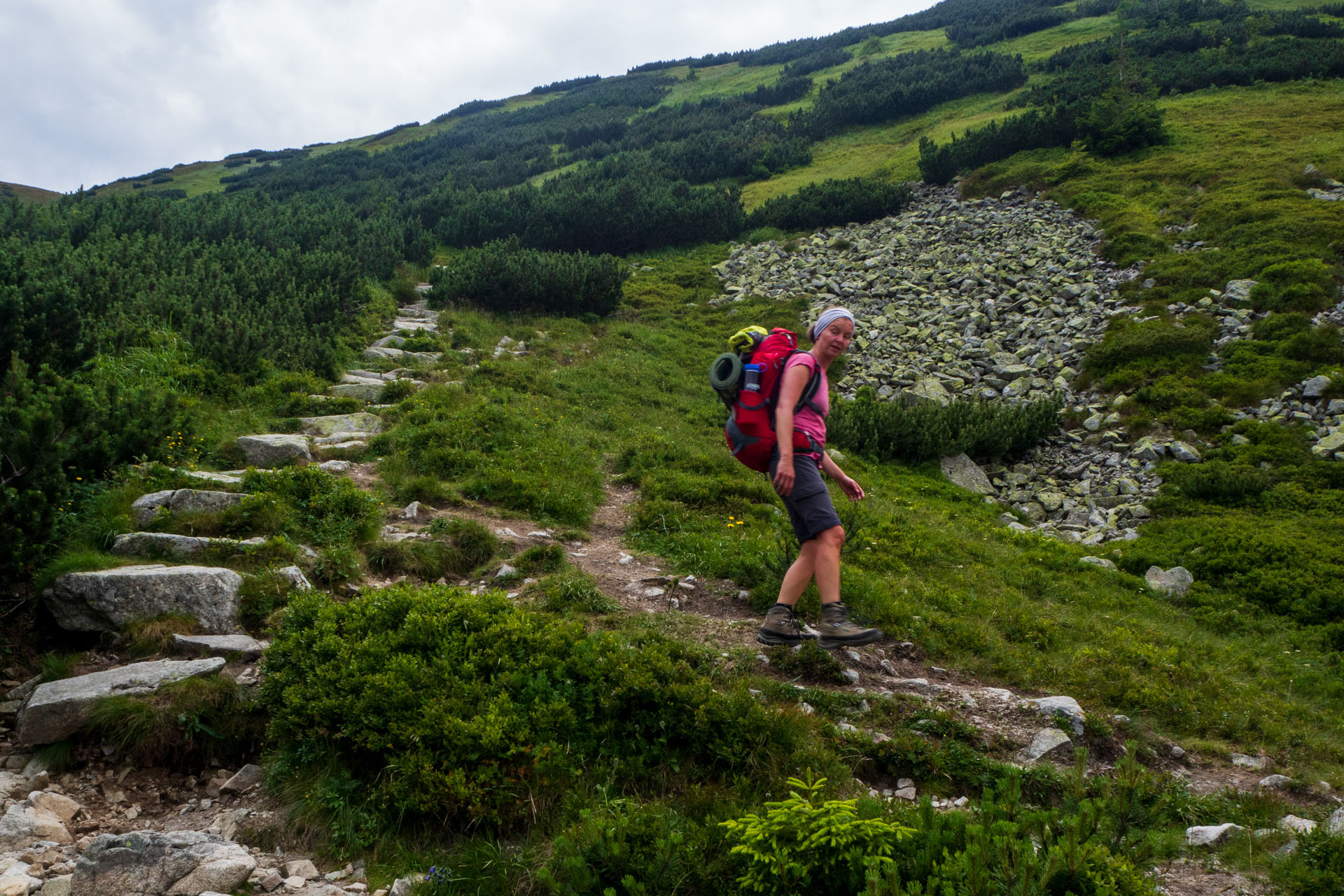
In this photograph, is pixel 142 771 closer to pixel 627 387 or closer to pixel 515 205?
pixel 627 387

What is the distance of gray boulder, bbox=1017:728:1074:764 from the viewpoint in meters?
4.82

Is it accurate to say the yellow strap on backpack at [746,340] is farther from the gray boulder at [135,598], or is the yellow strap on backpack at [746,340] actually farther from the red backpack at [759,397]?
the gray boulder at [135,598]

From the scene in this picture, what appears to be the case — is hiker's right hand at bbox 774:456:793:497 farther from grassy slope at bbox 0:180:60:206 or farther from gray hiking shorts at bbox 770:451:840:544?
grassy slope at bbox 0:180:60:206

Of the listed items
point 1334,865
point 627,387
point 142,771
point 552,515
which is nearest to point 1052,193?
point 627,387

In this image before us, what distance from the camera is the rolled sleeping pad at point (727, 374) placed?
5340 millimetres

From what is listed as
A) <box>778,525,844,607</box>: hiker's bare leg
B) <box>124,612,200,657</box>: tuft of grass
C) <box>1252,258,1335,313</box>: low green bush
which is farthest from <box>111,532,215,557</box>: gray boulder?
<box>1252,258,1335,313</box>: low green bush

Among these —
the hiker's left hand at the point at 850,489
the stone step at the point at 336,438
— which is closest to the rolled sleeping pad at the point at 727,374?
the hiker's left hand at the point at 850,489

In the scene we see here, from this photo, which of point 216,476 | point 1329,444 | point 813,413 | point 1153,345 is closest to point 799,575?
point 813,413

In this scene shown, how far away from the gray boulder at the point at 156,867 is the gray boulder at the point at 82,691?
3.73 ft

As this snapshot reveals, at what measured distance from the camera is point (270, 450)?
8.70 meters

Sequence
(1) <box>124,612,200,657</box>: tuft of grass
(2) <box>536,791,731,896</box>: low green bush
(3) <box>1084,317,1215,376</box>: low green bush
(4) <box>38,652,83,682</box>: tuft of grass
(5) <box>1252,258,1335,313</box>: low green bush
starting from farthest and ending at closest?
(3) <box>1084,317,1215,376</box>: low green bush
(5) <box>1252,258,1335,313</box>: low green bush
(1) <box>124,612,200,657</box>: tuft of grass
(4) <box>38,652,83,682</box>: tuft of grass
(2) <box>536,791,731,896</box>: low green bush

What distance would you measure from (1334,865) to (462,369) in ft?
45.5

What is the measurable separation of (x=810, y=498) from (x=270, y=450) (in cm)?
679

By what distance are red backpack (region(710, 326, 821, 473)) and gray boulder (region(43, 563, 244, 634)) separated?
407cm
